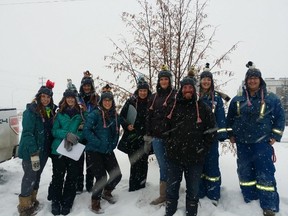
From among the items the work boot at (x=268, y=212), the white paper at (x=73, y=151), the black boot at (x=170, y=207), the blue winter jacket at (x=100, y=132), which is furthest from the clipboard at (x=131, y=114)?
the work boot at (x=268, y=212)

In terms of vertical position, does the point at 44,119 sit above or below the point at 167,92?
below

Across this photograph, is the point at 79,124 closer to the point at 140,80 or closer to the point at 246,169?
the point at 140,80

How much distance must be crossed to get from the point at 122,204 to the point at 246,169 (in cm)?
199

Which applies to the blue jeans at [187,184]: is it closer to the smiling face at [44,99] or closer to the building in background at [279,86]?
the smiling face at [44,99]

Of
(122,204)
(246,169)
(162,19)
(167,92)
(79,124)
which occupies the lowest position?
(122,204)

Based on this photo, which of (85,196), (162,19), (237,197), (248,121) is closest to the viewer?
(248,121)

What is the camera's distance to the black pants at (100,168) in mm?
4348

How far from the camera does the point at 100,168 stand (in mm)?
4363

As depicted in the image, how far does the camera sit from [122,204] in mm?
4535

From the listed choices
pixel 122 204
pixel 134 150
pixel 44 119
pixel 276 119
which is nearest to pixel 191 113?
pixel 276 119

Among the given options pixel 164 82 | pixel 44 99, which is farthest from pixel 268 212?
pixel 44 99

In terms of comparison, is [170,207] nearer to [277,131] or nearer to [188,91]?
[188,91]

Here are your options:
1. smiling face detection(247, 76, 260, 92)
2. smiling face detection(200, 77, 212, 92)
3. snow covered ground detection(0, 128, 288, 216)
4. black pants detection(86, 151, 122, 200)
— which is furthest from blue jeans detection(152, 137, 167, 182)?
smiling face detection(247, 76, 260, 92)

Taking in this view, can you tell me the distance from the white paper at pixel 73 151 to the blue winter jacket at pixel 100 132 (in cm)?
13
